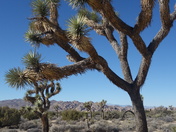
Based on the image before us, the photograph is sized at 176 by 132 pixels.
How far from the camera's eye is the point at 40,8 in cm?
844

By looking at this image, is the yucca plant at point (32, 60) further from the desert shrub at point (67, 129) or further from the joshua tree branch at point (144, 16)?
the desert shrub at point (67, 129)

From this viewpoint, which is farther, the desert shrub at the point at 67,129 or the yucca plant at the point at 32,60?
the desert shrub at the point at 67,129

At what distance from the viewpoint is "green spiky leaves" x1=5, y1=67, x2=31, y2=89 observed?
8.00 metres

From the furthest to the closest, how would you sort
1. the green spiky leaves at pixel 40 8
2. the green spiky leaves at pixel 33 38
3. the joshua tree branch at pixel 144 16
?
1. the green spiky leaves at pixel 33 38
2. the green spiky leaves at pixel 40 8
3. the joshua tree branch at pixel 144 16

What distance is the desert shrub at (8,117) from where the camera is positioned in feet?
87.8

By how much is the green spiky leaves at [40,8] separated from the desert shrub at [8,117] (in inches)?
809

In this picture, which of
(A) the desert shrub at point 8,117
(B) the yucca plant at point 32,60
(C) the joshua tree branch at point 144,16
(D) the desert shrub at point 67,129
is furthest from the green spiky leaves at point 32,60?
(A) the desert shrub at point 8,117

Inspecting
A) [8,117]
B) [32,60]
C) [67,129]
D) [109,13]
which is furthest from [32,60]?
[8,117]

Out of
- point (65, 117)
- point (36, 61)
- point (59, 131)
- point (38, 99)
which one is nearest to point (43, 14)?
point (36, 61)

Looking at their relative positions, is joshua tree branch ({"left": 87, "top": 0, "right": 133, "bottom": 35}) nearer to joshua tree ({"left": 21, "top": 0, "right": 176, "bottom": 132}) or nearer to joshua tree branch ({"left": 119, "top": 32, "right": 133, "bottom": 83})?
joshua tree ({"left": 21, "top": 0, "right": 176, "bottom": 132})

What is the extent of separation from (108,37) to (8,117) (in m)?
21.2

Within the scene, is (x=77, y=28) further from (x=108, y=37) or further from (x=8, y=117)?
(x=8, y=117)

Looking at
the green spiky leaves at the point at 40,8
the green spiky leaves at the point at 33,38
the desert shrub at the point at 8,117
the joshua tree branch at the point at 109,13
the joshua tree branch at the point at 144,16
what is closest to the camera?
the joshua tree branch at the point at 109,13

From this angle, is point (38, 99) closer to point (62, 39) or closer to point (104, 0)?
point (62, 39)
